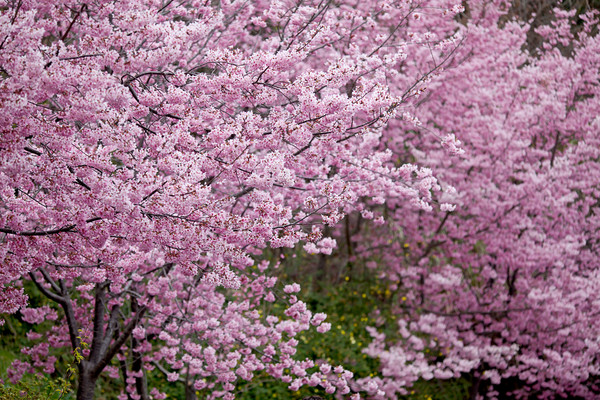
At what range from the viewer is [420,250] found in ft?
32.7

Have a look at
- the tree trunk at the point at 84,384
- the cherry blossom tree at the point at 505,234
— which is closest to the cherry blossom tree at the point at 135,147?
the tree trunk at the point at 84,384

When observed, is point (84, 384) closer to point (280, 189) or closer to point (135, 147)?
point (280, 189)

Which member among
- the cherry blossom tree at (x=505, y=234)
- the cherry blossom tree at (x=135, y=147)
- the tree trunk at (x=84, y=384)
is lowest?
the tree trunk at (x=84, y=384)

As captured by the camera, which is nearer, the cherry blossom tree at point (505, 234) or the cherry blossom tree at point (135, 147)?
the cherry blossom tree at point (135, 147)

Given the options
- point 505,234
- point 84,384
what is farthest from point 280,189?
point 505,234

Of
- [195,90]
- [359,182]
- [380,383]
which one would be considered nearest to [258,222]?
[195,90]

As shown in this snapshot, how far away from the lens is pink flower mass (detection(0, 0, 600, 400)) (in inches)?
137

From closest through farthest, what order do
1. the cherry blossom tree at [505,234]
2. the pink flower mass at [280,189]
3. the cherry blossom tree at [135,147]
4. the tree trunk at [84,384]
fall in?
the cherry blossom tree at [135,147] < the pink flower mass at [280,189] < the tree trunk at [84,384] < the cherry blossom tree at [505,234]

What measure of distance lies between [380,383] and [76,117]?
5.73m

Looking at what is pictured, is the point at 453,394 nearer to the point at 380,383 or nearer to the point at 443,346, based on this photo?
the point at 443,346

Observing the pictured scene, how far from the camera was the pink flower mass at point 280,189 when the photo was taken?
3490 millimetres

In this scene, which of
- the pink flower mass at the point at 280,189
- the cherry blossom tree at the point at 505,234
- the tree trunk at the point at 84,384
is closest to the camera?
the pink flower mass at the point at 280,189

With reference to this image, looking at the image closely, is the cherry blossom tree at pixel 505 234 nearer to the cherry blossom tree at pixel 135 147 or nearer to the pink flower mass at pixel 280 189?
the pink flower mass at pixel 280 189

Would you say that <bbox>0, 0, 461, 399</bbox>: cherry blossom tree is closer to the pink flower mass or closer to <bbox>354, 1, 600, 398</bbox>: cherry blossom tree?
the pink flower mass
